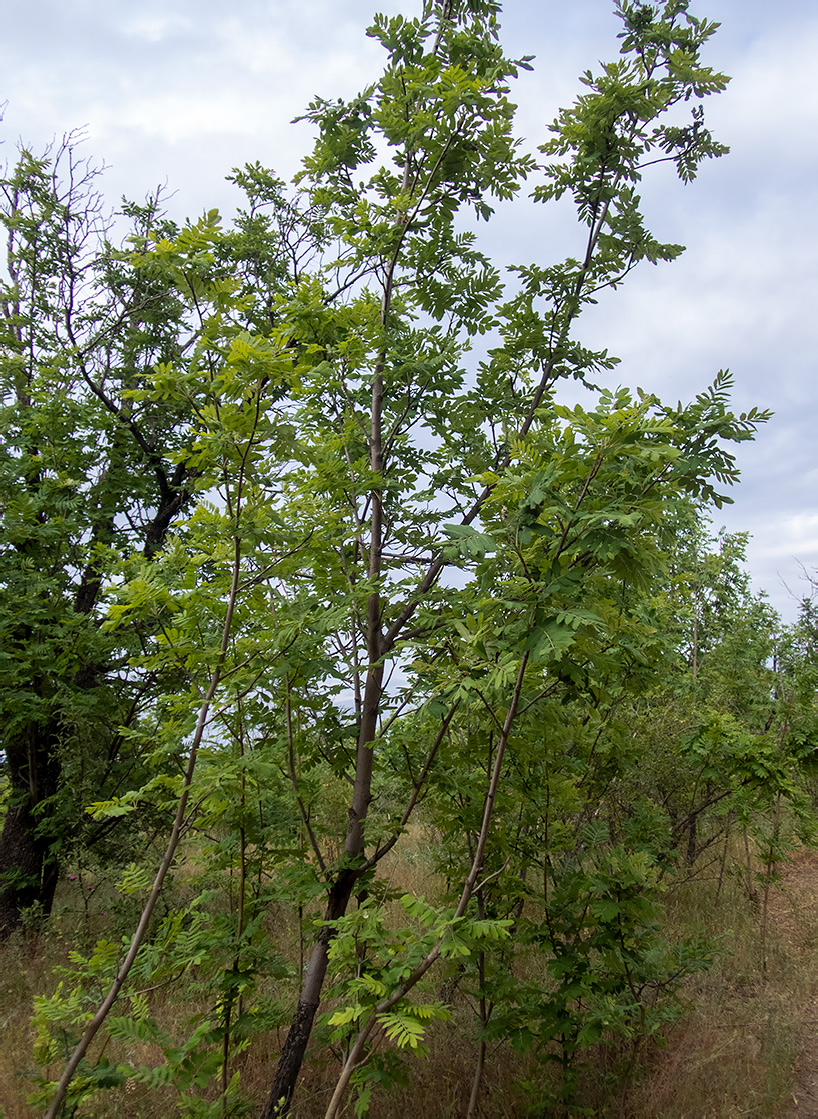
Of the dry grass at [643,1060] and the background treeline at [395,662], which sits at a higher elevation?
the background treeline at [395,662]

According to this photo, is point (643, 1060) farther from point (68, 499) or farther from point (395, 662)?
point (68, 499)

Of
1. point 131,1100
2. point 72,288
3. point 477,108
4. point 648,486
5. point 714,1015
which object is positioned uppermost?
point 72,288

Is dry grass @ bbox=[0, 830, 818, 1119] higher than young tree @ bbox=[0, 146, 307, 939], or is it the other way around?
young tree @ bbox=[0, 146, 307, 939]

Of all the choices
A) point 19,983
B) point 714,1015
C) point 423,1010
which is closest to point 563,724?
point 423,1010

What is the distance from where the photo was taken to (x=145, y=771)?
7070 mm

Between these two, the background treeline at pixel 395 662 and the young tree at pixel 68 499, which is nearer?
the background treeline at pixel 395 662

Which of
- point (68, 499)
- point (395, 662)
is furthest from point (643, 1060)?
point (68, 499)

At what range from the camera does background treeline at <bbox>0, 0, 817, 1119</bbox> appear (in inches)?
98.4

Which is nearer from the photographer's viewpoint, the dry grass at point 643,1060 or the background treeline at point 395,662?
the background treeline at point 395,662

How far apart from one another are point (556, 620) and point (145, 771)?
6357 millimetres

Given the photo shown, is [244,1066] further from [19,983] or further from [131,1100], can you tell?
[19,983]

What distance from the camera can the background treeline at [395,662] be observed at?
2.50 meters

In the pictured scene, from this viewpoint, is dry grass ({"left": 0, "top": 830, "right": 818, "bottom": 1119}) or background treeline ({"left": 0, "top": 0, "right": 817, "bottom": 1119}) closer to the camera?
background treeline ({"left": 0, "top": 0, "right": 817, "bottom": 1119})

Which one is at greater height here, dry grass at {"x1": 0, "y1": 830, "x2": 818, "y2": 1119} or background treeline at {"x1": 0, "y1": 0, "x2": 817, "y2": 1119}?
background treeline at {"x1": 0, "y1": 0, "x2": 817, "y2": 1119}
